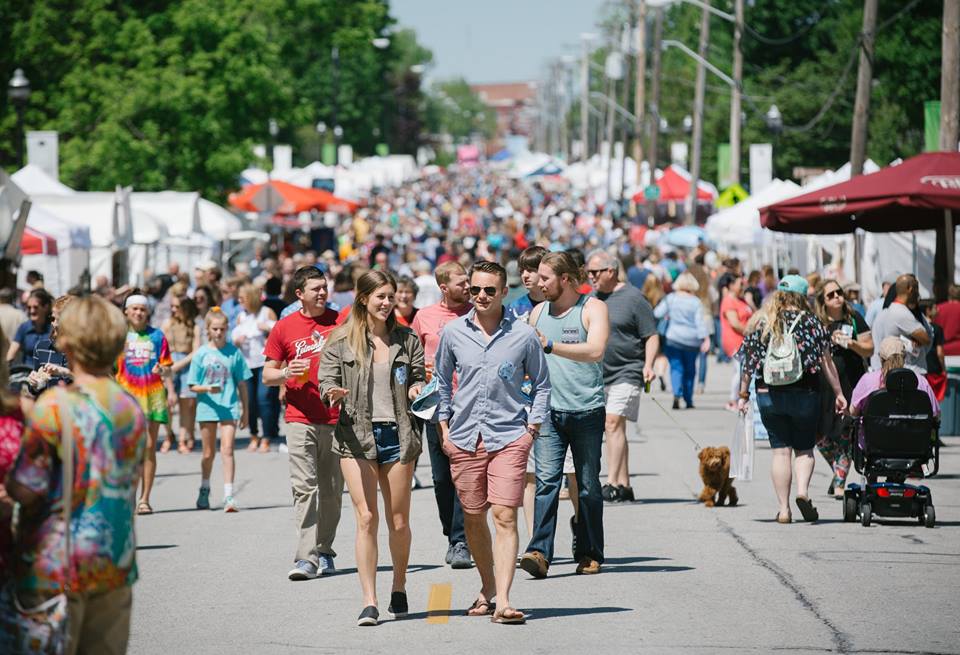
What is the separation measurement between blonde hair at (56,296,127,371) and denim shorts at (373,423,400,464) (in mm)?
3078

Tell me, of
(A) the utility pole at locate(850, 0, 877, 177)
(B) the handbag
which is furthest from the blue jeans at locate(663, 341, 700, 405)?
(B) the handbag

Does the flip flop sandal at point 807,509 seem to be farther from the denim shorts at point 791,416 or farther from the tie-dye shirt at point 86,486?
the tie-dye shirt at point 86,486

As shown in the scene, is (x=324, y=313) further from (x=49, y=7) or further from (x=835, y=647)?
(x=49, y=7)

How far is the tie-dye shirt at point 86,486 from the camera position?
5.03 meters

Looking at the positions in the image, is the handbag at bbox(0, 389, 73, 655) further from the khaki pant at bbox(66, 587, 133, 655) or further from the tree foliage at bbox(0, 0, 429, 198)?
the tree foliage at bbox(0, 0, 429, 198)

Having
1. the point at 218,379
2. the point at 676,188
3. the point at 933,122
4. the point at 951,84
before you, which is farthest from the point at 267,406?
the point at 676,188

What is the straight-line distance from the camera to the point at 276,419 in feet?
59.2

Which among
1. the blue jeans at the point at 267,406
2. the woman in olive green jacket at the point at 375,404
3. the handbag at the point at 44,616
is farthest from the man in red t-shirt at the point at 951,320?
the handbag at the point at 44,616

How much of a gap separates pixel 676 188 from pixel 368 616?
4273 centimetres

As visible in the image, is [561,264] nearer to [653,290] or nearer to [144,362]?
[144,362]

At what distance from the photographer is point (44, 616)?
499 cm

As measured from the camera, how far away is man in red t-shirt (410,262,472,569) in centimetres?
1020

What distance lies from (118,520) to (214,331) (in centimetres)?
836

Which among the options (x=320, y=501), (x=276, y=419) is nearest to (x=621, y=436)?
(x=320, y=501)
